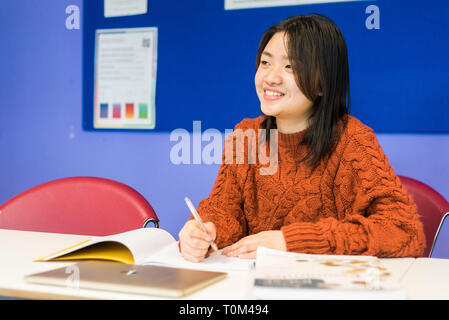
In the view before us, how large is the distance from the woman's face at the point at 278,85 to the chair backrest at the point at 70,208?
1.56 ft

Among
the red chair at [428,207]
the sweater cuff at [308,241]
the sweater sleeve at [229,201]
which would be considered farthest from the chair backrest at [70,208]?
the red chair at [428,207]

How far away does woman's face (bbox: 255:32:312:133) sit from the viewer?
127 cm

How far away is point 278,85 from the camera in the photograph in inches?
50.5

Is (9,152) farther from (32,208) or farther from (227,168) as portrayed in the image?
(227,168)

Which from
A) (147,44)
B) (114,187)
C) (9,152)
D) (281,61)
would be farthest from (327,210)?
(9,152)

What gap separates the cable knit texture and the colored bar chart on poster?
3.48ft

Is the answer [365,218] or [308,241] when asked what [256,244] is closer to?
[308,241]

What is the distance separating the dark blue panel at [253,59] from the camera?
192cm

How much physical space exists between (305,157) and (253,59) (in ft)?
3.33

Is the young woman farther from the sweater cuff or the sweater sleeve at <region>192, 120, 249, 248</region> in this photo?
the sweater cuff

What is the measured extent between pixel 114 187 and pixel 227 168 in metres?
0.35

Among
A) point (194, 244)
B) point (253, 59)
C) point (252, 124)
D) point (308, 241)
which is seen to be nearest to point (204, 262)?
point (194, 244)

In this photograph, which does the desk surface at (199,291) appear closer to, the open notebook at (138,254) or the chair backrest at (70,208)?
the open notebook at (138,254)

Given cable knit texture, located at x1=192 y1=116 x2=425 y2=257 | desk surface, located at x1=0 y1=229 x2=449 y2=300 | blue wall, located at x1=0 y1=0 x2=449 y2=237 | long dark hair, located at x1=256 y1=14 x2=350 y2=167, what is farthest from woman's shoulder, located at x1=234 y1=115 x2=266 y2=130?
blue wall, located at x1=0 y1=0 x2=449 y2=237
